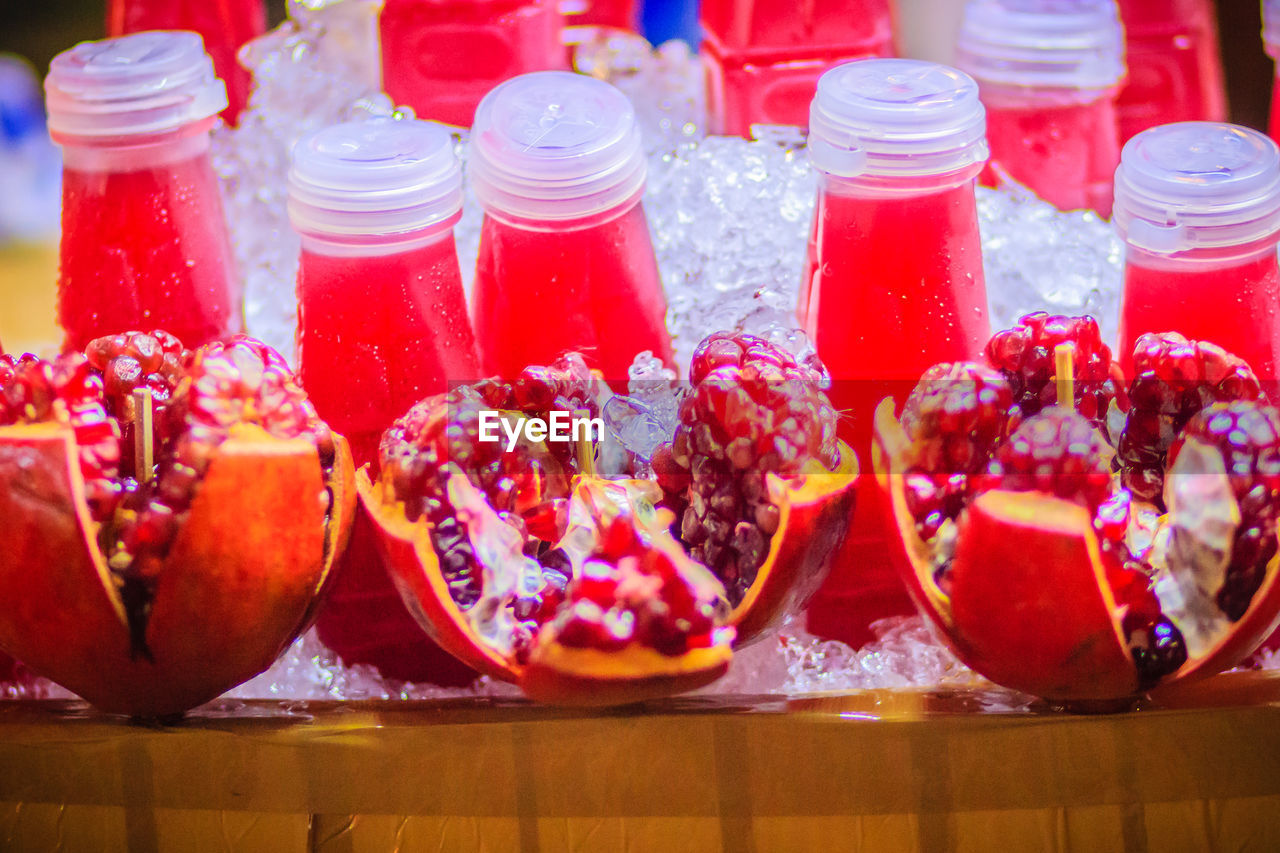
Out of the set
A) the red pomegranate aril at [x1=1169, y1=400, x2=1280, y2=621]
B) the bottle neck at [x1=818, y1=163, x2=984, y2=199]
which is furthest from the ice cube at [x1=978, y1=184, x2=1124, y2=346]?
the red pomegranate aril at [x1=1169, y1=400, x2=1280, y2=621]

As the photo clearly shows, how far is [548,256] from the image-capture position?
624mm

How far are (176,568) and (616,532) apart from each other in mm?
200

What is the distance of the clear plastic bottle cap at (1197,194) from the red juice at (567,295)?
28 centimetres

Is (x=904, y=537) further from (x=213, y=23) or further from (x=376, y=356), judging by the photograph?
(x=213, y=23)

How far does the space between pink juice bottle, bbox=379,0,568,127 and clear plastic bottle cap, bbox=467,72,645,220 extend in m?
0.18

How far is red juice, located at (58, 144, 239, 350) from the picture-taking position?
678mm

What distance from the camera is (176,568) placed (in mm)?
486

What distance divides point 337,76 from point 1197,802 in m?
0.80

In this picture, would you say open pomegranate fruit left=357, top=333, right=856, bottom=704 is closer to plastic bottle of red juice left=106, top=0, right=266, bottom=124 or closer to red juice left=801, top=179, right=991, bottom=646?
red juice left=801, top=179, right=991, bottom=646

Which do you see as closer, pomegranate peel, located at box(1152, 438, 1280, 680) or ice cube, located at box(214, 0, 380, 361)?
pomegranate peel, located at box(1152, 438, 1280, 680)

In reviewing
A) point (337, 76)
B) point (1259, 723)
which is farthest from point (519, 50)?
point (1259, 723)

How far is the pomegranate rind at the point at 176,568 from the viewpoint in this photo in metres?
0.48

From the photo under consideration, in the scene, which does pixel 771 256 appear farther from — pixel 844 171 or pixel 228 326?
pixel 228 326

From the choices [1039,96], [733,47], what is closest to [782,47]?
[733,47]
